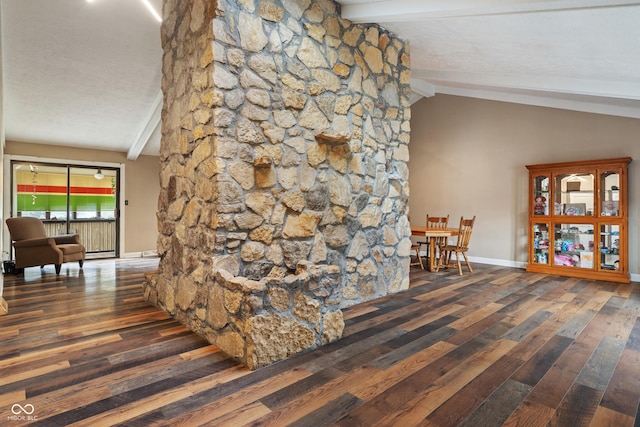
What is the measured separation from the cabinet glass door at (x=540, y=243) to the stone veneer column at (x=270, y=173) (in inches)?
131

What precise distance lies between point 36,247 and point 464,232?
6.79 m

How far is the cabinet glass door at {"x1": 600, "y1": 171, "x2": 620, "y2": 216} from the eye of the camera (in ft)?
16.4

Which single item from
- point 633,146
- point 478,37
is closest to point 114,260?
point 478,37

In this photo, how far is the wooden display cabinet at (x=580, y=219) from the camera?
4.98 m

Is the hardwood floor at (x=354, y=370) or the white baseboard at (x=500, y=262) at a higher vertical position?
the white baseboard at (x=500, y=262)

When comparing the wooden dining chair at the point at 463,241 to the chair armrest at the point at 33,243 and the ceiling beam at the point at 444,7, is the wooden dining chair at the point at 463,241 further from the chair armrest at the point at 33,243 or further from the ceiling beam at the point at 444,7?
the chair armrest at the point at 33,243

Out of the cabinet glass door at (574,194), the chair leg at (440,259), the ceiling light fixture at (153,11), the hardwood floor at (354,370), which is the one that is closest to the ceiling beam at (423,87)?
the cabinet glass door at (574,194)

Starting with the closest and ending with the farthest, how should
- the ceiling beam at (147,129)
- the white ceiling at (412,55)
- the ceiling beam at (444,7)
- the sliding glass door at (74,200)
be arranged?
the ceiling beam at (444,7), the white ceiling at (412,55), the ceiling beam at (147,129), the sliding glass door at (74,200)

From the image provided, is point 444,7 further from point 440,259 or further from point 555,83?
point 440,259

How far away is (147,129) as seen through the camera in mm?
6629

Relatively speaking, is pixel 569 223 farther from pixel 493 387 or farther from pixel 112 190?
pixel 112 190

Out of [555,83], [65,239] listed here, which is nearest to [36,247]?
[65,239]

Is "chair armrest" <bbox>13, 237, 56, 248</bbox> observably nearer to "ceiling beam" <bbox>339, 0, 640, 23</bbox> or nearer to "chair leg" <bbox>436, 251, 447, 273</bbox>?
"ceiling beam" <bbox>339, 0, 640, 23</bbox>

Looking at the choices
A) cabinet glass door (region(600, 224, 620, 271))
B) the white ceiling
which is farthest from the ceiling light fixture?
cabinet glass door (region(600, 224, 620, 271))
